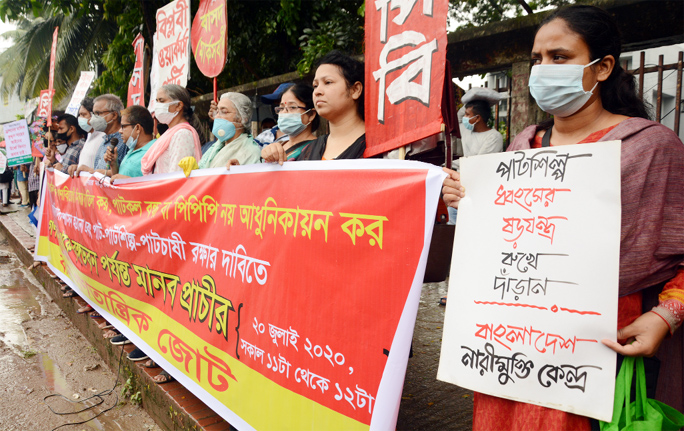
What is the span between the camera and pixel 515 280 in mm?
1368

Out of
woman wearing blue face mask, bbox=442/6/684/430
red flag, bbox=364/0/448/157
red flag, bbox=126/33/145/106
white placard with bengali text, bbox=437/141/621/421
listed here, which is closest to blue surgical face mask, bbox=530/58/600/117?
woman wearing blue face mask, bbox=442/6/684/430

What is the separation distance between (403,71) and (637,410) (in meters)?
1.34

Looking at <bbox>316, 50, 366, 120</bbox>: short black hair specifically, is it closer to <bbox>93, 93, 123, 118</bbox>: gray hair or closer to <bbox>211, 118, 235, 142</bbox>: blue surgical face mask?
<bbox>211, 118, 235, 142</bbox>: blue surgical face mask

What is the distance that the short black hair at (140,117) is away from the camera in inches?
162

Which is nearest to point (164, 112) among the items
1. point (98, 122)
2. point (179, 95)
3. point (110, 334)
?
point (179, 95)

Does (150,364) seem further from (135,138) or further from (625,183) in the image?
(625,183)

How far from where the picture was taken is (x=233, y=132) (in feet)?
10.9

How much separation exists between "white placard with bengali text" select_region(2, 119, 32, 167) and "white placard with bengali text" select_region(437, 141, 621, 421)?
10.3m

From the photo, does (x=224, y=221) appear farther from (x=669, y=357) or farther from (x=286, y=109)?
(x=669, y=357)

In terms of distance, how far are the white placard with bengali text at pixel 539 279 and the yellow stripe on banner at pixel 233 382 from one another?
1.76 ft

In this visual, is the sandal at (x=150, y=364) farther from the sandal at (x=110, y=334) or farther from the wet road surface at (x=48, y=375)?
the sandal at (x=110, y=334)

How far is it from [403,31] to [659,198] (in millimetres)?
1078

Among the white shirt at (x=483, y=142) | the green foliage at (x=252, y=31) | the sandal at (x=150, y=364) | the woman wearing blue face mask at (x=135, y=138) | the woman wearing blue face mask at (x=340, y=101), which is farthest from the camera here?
the green foliage at (x=252, y=31)

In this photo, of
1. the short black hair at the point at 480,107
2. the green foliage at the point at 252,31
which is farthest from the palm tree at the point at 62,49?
the short black hair at the point at 480,107
